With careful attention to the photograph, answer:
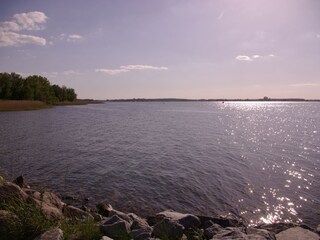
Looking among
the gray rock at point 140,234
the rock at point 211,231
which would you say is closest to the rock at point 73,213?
the gray rock at point 140,234

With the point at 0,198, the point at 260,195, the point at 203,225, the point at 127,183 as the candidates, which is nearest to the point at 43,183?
the point at 127,183

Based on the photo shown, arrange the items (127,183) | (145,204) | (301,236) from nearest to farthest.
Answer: (301,236), (145,204), (127,183)

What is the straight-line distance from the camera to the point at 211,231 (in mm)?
10445

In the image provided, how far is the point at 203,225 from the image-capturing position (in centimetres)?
1158

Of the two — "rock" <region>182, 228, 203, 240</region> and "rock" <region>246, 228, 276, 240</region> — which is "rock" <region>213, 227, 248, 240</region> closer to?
"rock" <region>182, 228, 203, 240</region>

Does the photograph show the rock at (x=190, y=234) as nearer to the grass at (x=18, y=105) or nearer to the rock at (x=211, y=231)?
the rock at (x=211, y=231)

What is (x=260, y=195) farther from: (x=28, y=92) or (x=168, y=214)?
(x=28, y=92)

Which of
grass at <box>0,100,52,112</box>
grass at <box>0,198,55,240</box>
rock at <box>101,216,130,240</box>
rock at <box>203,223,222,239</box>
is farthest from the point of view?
grass at <box>0,100,52,112</box>

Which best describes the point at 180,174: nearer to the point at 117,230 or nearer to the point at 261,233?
the point at 261,233

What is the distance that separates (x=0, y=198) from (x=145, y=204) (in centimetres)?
790

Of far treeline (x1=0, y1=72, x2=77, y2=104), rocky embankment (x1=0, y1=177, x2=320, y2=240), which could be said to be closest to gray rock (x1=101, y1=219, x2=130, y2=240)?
rocky embankment (x1=0, y1=177, x2=320, y2=240)

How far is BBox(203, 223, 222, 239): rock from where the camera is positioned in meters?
10.3

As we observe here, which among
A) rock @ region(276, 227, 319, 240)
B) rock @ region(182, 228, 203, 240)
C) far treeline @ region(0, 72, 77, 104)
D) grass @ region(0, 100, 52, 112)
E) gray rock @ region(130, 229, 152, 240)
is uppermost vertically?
far treeline @ region(0, 72, 77, 104)

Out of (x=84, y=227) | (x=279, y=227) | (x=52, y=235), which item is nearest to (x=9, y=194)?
(x=84, y=227)
